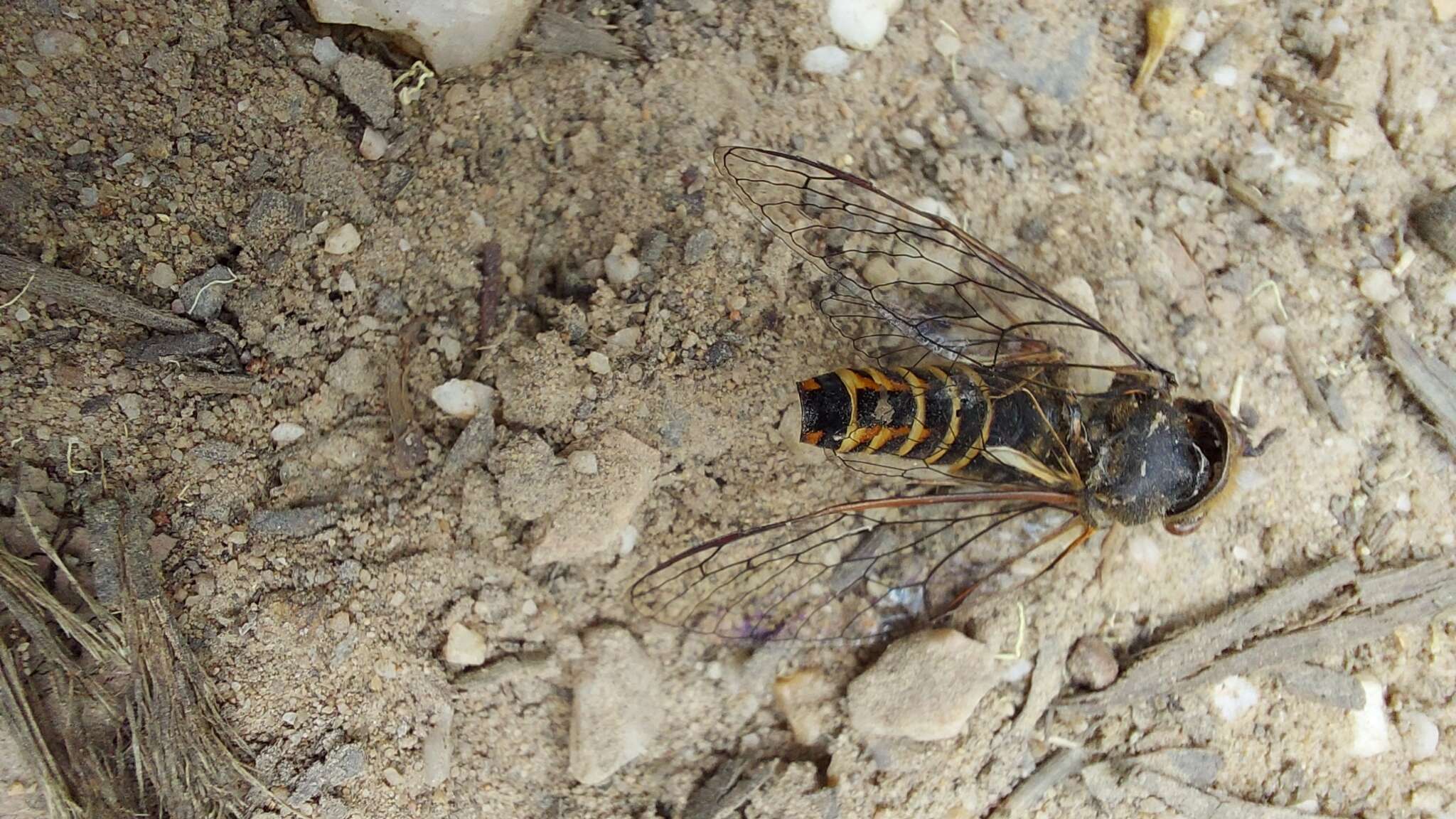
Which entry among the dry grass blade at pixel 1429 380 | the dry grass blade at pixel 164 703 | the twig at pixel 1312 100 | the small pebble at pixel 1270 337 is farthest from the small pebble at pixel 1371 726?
the dry grass blade at pixel 164 703

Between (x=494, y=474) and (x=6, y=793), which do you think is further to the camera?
A: (x=494, y=474)

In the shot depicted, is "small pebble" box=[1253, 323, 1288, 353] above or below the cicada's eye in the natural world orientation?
above

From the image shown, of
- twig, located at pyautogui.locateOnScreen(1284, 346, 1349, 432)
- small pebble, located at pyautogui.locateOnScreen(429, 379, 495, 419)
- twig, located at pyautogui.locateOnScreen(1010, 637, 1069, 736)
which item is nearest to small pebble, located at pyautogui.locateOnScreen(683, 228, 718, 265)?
small pebble, located at pyautogui.locateOnScreen(429, 379, 495, 419)

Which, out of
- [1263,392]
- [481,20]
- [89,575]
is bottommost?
[89,575]

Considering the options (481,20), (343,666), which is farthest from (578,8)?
(343,666)

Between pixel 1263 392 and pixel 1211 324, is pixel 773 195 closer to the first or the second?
pixel 1211 324

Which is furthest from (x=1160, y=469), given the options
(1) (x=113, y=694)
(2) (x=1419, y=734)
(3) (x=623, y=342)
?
(1) (x=113, y=694)

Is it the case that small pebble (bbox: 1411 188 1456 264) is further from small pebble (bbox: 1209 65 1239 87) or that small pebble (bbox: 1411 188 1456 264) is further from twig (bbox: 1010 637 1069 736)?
twig (bbox: 1010 637 1069 736)
